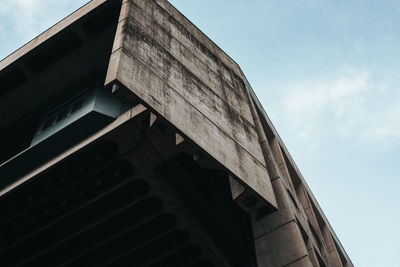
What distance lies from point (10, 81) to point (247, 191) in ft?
42.3

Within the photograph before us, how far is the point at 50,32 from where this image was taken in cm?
2112

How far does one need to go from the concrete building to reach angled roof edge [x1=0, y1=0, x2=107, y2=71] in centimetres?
9

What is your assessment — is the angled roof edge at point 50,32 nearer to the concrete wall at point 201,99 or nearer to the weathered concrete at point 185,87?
the concrete wall at point 201,99

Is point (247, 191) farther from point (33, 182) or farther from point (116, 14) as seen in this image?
point (116, 14)

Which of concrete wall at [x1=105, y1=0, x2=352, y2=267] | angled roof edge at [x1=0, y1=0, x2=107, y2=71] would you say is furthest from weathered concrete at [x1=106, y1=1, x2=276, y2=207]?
angled roof edge at [x1=0, y1=0, x2=107, y2=71]

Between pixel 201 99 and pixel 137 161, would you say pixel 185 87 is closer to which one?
pixel 201 99

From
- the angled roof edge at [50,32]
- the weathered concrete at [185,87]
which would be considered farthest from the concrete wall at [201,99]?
the angled roof edge at [50,32]

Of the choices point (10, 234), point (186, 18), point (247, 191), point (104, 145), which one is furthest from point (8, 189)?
point (186, 18)

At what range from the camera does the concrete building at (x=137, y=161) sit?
50.7 ft

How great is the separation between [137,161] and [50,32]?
27.3 ft

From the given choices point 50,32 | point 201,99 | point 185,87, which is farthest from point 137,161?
point 50,32

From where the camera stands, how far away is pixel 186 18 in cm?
2262

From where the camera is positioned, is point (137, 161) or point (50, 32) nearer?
point (137, 161)

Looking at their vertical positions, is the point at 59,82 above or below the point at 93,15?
below
